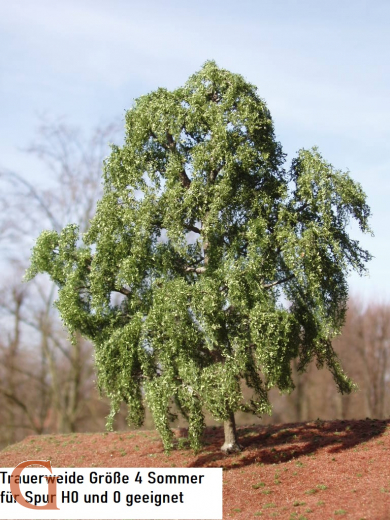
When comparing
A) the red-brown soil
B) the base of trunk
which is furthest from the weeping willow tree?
the red-brown soil

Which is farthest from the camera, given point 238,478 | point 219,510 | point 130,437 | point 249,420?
point 249,420

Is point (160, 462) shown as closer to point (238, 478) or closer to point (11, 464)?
point (238, 478)

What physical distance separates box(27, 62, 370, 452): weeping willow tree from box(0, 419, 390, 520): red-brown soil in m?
1.49

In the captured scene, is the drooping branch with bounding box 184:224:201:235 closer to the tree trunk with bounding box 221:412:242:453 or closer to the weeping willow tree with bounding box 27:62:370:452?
the weeping willow tree with bounding box 27:62:370:452

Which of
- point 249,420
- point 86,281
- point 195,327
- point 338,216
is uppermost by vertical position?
point 338,216

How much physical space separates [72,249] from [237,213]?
16.7 feet

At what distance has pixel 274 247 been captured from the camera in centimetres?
1606

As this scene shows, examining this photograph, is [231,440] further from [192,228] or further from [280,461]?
[192,228]

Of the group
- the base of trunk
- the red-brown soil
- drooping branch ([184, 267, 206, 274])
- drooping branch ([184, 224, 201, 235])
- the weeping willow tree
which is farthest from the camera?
the base of trunk

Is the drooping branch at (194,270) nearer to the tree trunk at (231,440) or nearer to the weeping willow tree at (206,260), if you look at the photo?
the weeping willow tree at (206,260)

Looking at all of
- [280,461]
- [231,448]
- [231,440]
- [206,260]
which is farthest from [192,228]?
[280,461]

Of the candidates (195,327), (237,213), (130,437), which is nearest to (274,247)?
(237,213)

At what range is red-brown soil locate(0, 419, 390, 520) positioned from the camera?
13414 millimetres

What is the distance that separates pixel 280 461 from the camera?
1648 cm
